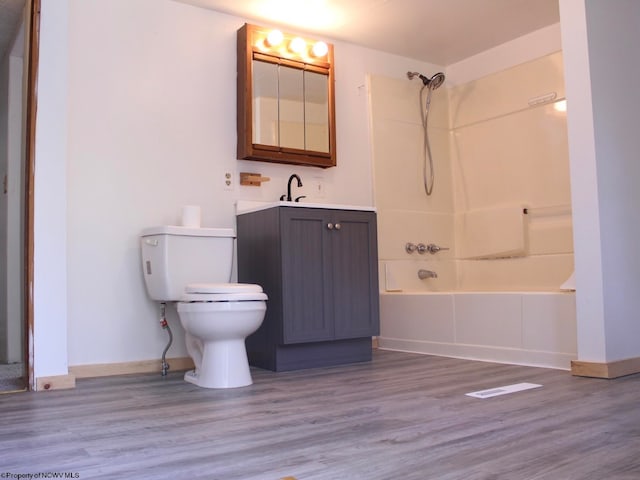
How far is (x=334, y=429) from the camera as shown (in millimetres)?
1851

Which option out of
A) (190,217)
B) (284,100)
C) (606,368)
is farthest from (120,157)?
(606,368)

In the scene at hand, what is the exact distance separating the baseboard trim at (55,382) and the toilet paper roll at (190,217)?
3.01 ft

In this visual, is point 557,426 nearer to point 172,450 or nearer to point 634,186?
point 172,450

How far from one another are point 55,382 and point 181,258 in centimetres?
80

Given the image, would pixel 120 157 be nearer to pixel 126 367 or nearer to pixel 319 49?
pixel 126 367

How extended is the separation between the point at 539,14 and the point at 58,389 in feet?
11.4

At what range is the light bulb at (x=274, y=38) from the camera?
3.62m

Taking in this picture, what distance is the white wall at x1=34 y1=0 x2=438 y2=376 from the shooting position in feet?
9.09

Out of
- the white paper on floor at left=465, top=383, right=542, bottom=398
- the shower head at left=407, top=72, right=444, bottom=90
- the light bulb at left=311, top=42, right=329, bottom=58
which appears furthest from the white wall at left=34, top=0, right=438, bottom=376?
the white paper on floor at left=465, top=383, right=542, bottom=398

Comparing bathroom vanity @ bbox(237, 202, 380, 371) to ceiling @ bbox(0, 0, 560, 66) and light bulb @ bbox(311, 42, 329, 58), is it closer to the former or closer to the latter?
light bulb @ bbox(311, 42, 329, 58)

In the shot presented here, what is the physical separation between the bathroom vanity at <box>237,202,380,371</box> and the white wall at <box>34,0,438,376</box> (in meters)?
0.40

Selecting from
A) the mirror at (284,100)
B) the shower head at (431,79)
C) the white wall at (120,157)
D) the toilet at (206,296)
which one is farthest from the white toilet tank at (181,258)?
the shower head at (431,79)

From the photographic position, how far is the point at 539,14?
12.4ft

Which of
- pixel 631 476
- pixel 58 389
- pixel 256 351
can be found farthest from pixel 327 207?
pixel 631 476
